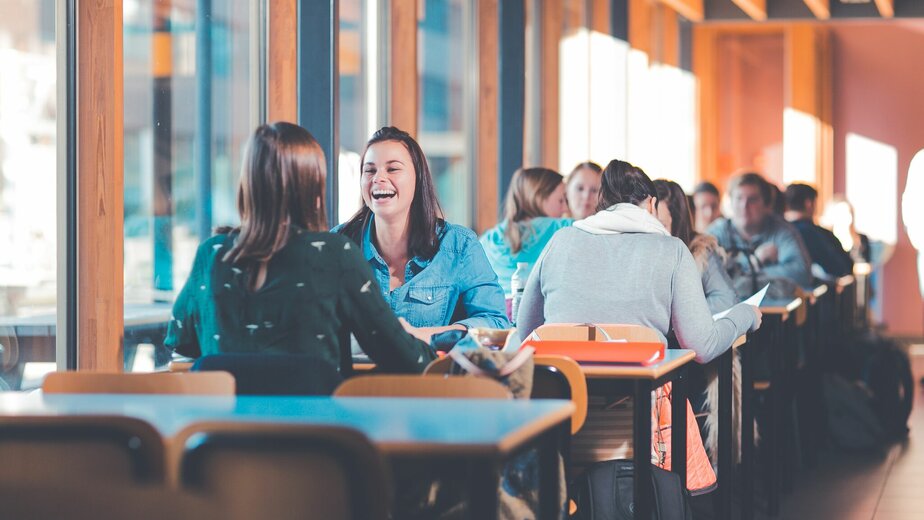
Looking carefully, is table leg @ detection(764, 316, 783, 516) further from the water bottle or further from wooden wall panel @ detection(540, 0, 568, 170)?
wooden wall panel @ detection(540, 0, 568, 170)

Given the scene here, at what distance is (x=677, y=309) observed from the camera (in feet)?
13.1

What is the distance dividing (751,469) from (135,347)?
7.59 ft

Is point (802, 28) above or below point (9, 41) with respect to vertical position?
above

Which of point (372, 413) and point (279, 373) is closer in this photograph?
point (372, 413)

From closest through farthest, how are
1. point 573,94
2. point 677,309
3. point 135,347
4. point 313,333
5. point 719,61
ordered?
1. point 313,333
2. point 677,309
3. point 135,347
4. point 573,94
5. point 719,61

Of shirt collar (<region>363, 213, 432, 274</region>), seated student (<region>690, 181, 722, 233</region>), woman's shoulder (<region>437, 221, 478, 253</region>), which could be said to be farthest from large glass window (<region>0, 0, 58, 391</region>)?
seated student (<region>690, 181, 722, 233</region>)

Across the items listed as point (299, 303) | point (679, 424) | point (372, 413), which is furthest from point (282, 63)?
point (372, 413)

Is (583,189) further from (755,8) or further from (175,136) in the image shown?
(755,8)

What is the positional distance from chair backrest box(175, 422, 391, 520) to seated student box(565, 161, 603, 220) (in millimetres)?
4388

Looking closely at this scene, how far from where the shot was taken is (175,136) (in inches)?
213

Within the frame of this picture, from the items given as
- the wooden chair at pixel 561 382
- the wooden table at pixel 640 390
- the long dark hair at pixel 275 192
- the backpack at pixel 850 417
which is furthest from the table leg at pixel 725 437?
the backpack at pixel 850 417

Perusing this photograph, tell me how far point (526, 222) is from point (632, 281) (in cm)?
196

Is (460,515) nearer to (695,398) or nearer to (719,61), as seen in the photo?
(695,398)

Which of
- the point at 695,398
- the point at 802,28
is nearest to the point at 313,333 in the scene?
the point at 695,398
